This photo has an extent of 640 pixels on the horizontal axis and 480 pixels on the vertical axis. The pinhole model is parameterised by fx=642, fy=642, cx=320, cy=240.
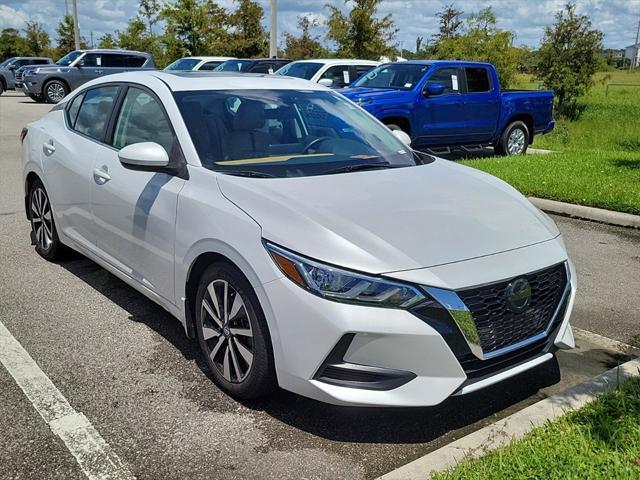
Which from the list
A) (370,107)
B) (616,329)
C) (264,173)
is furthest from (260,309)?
(370,107)

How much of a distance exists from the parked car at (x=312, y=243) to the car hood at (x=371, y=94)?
6.02 metres

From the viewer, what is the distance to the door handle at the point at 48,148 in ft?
17.0

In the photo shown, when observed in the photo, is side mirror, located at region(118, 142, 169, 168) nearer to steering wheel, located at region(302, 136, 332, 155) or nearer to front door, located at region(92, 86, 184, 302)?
front door, located at region(92, 86, 184, 302)

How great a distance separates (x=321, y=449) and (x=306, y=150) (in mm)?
1892

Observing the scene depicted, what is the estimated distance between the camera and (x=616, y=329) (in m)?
4.47

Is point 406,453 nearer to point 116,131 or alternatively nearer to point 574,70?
point 116,131

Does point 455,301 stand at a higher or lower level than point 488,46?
lower

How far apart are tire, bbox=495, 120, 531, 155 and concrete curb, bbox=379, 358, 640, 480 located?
31.0 ft

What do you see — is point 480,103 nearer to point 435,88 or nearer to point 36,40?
point 435,88

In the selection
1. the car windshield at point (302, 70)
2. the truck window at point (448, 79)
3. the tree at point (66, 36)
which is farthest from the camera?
the tree at point (66, 36)

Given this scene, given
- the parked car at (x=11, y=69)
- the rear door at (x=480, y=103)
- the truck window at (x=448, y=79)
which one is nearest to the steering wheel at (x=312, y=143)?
the truck window at (x=448, y=79)

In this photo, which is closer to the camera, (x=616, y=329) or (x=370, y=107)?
(x=616, y=329)

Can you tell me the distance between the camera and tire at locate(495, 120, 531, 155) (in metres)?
12.5

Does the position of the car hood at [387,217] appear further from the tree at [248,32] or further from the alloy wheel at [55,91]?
the tree at [248,32]
